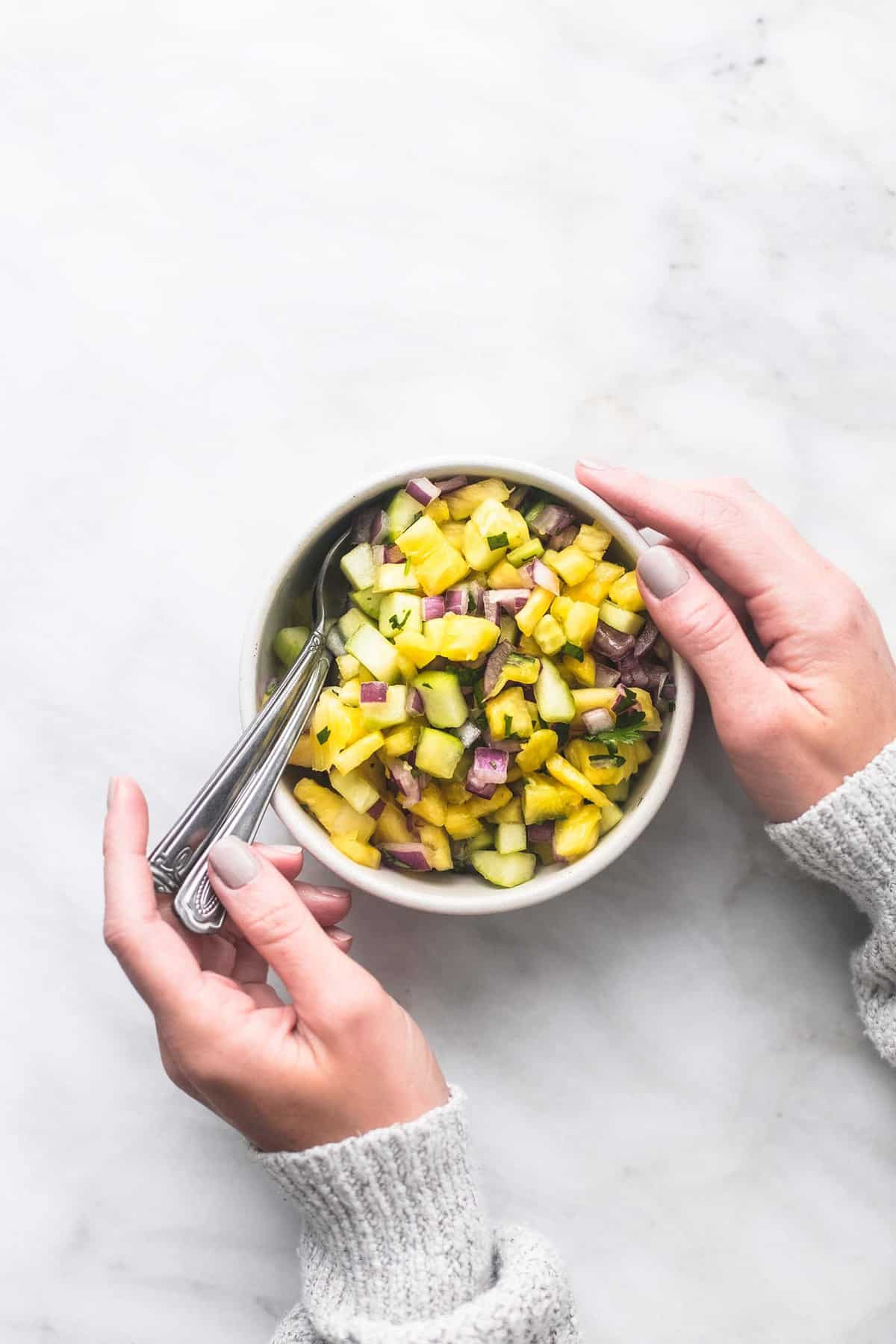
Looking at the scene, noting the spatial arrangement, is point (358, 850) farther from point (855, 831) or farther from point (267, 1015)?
point (855, 831)

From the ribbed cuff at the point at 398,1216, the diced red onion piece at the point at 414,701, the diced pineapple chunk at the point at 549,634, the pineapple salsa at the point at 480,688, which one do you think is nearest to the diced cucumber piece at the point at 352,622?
the pineapple salsa at the point at 480,688

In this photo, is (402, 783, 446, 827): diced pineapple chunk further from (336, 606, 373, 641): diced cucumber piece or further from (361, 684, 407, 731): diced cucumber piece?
(336, 606, 373, 641): diced cucumber piece

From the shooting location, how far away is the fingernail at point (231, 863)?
1.26 meters

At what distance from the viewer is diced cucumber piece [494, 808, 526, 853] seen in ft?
4.64

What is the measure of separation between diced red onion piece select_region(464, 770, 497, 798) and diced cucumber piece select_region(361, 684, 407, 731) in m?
0.11

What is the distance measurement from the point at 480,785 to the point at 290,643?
0.29 metres

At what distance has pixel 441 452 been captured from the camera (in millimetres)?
1612

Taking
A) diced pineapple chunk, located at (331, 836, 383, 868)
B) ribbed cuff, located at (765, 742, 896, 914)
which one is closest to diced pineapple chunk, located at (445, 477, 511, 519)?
diced pineapple chunk, located at (331, 836, 383, 868)

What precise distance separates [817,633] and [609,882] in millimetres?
459

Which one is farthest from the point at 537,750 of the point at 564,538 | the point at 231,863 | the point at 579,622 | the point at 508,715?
the point at 231,863

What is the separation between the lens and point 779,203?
1.65 m

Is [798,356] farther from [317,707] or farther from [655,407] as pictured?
[317,707]

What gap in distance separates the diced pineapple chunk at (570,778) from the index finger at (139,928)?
0.46 metres

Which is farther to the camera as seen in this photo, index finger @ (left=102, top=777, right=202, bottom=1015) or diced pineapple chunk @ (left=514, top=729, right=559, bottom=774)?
diced pineapple chunk @ (left=514, top=729, right=559, bottom=774)
